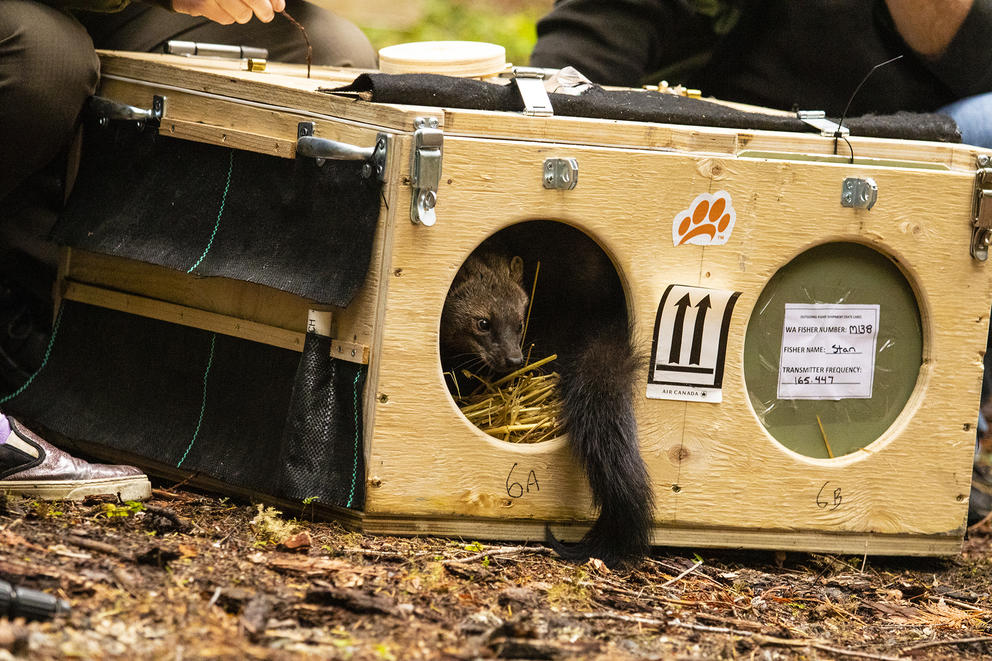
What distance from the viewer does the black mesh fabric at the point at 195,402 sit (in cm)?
302

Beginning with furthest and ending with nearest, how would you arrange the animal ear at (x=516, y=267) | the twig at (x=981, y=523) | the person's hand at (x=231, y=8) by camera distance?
the twig at (x=981, y=523), the animal ear at (x=516, y=267), the person's hand at (x=231, y=8)

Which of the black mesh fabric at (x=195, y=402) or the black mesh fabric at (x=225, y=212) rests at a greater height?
the black mesh fabric at (x=225, y=212)

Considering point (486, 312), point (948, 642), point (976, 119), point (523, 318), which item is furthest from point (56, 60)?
point (976, 119)

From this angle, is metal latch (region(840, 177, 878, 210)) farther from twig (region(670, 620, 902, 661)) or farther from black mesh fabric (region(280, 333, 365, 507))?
black mesh fabric (region(280, 333, 365, 507))

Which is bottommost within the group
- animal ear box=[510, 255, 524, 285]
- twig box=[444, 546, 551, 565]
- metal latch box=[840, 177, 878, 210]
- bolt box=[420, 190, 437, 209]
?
twig box=[444, 546, 551, 565]

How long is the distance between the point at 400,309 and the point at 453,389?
2.86ft

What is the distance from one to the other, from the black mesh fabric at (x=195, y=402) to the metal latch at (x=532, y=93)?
861 mm

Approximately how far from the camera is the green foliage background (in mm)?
10641

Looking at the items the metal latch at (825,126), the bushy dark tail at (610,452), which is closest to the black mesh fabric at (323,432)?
the bushy dark tail at (610,452)

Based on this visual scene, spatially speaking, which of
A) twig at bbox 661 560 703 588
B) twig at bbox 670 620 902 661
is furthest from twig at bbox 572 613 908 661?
twig at bbox 661 560 703 588

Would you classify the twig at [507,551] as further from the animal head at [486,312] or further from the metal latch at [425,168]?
the metal latch at [425,168]

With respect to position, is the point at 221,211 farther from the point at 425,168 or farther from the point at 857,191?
the point at 857,191

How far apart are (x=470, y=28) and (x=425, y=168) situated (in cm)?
924

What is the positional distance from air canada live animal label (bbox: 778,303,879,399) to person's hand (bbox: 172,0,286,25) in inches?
73.0
